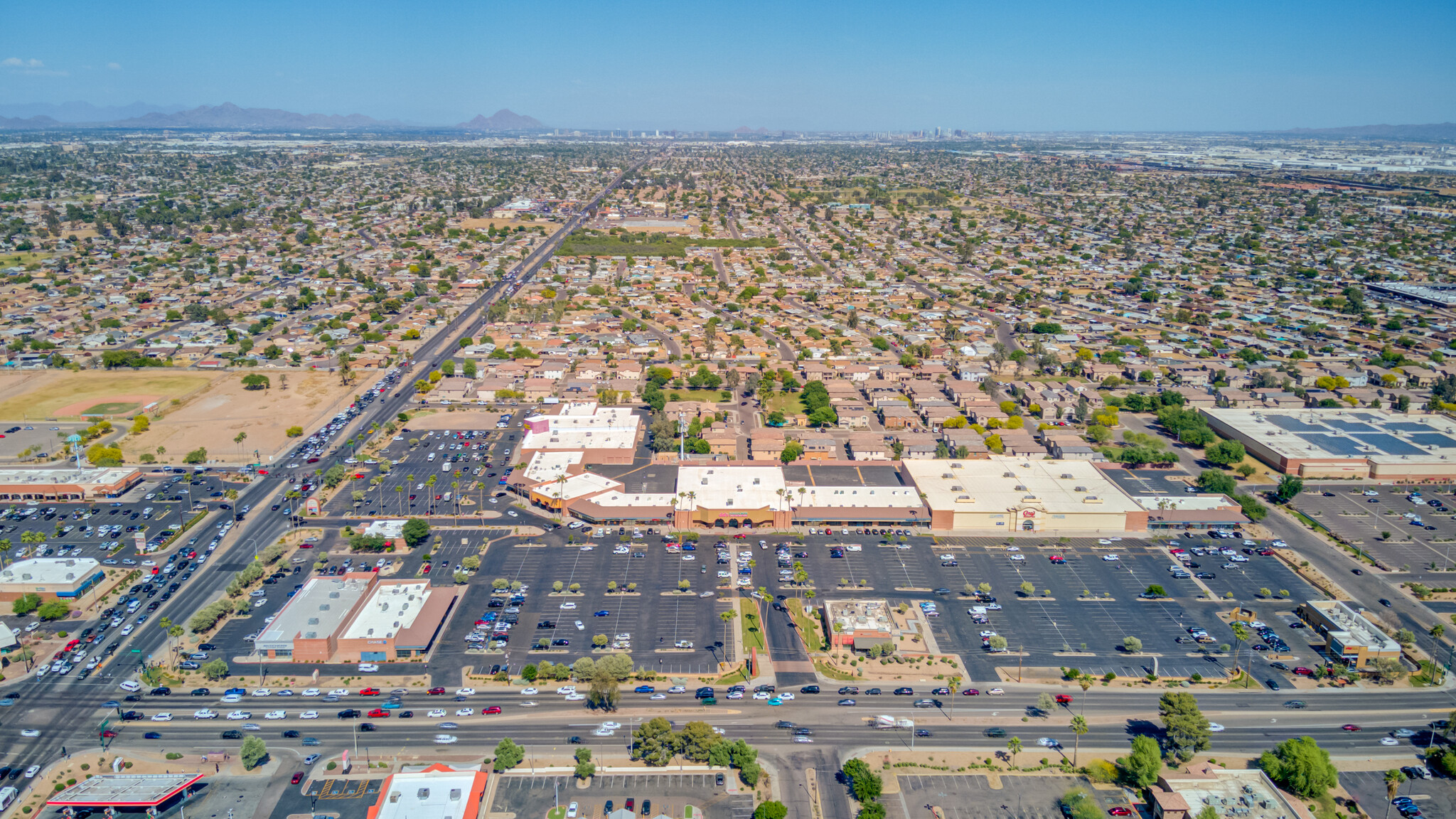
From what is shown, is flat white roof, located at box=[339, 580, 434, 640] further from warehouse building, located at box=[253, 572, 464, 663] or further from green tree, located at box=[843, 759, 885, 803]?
green tree, located at box=[843, 759, 885, 803]

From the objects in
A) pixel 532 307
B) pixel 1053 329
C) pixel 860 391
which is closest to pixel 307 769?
pixel 860 391

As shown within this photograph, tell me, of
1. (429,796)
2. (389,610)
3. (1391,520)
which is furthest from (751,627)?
(1391,520)

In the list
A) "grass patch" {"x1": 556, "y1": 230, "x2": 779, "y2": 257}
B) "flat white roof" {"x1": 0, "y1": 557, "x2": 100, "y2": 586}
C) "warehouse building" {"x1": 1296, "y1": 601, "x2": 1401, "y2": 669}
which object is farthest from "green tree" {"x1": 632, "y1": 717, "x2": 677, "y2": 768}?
"grass patch" {"x1": 556, "y1": 230, "x2": 779, "y2": 257}

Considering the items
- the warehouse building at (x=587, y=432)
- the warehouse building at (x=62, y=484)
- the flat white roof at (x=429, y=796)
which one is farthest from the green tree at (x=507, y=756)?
the warehouse building at (x=62, y=484)

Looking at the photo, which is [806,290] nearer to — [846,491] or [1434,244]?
[846,491]

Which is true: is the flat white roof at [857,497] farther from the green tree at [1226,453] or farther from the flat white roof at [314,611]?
the flat white roof at [314,611]
